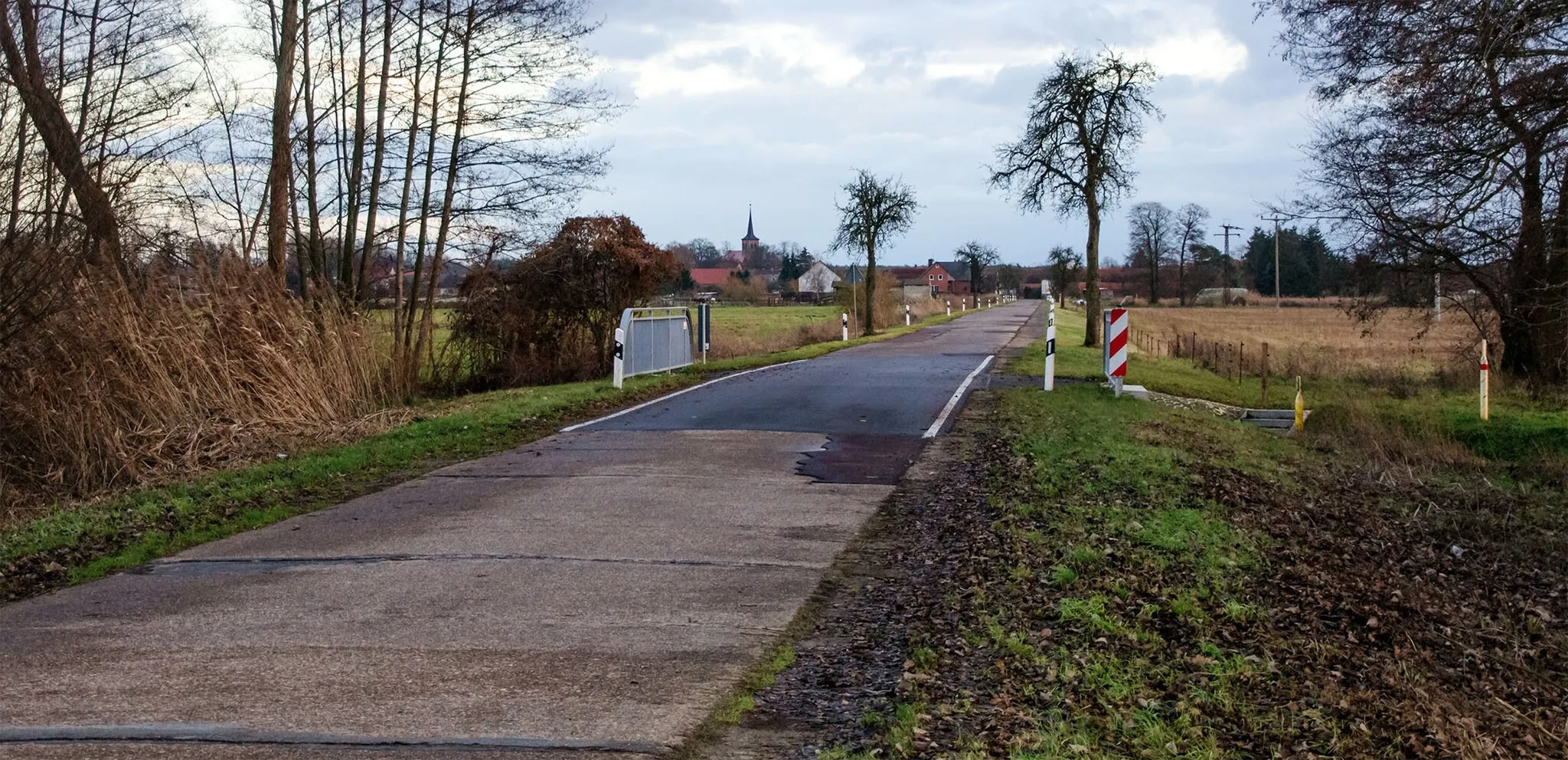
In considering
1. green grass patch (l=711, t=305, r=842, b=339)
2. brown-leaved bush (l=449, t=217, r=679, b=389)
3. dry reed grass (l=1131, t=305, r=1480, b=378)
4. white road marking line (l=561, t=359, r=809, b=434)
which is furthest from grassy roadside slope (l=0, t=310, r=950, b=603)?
green grass patch (l=711, t=305, r=842, b=339)

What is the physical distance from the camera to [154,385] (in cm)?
1289

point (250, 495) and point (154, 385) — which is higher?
point (154, 385)

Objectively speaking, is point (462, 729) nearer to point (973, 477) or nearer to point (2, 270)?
point (973, 477)

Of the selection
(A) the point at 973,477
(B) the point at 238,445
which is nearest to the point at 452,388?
(B) the point at 238,445

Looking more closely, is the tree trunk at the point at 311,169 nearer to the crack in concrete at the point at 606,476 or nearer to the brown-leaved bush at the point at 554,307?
the brown-leaved bush at the point at 554,307

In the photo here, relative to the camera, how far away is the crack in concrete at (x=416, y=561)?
24.7 feet

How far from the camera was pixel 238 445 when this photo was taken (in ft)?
43.0

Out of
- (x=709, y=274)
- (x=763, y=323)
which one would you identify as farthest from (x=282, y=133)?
(x=709, y=274)

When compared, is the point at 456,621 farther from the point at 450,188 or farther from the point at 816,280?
the point at 816,280

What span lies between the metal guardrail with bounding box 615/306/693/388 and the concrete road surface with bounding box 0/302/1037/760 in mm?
7551

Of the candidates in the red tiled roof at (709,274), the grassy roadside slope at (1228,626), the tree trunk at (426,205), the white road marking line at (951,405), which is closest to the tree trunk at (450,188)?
the tree trunk at (426,205)

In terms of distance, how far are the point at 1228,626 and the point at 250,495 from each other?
25.0 feet

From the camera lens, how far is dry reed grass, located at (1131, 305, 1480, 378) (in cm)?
2569

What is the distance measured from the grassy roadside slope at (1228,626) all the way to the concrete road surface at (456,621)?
3.38 ft
